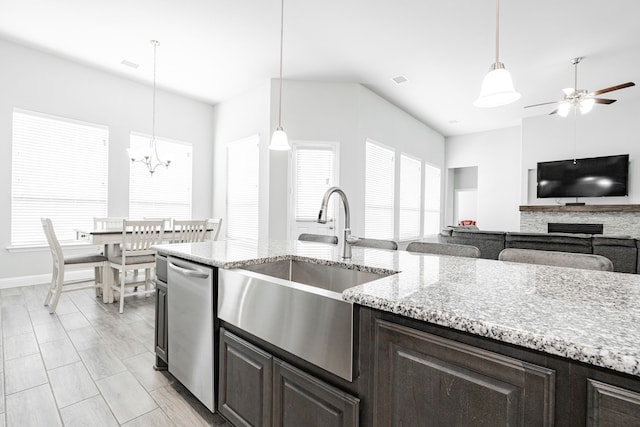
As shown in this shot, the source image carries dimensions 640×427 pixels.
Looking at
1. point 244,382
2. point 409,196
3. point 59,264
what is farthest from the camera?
point 409,196

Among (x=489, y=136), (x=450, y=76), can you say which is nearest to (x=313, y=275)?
(x=450, y=76)

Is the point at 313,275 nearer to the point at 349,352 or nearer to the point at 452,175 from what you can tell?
the point at 349,352

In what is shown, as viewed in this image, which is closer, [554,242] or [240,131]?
[554,242]

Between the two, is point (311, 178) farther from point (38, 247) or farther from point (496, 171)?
point (496, 171)

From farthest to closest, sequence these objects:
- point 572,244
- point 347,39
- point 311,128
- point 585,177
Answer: point 585,177
point 311,128
point 347,39
point 572,244

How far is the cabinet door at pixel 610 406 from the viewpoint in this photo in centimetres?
52

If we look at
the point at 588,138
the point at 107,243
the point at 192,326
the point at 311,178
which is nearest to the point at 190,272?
the point at 192,326

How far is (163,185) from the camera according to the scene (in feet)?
17.4

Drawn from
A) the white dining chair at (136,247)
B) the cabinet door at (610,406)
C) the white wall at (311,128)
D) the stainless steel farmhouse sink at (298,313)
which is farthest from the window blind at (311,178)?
the cabinet door at (610,406)

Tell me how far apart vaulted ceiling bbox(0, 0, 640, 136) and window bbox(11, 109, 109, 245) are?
103 cm

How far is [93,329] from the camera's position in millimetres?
2664

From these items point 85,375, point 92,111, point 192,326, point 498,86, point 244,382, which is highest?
point 92,111

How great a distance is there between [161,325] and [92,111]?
4.17m

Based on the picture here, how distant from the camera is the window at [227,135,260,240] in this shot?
5.00 m
